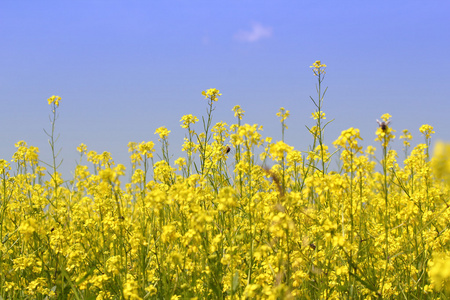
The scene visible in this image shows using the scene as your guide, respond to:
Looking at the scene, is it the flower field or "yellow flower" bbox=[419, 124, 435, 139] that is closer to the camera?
the flower field

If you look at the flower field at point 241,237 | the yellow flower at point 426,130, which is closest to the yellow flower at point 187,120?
the flower field at point 241,237

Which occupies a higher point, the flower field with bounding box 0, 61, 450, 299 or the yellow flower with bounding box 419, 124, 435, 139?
the yellow flower with bounding box 419, 124, 435, 139

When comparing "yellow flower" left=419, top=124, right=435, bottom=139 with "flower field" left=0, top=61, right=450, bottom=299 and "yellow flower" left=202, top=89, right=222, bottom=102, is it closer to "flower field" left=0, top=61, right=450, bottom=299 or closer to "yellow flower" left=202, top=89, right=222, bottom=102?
"flower field" left=0, top=61, right=450, bottom=299

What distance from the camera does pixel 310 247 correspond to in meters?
3.22

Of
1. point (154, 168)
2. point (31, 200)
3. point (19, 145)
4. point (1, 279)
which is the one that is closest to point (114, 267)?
point (1, 279)

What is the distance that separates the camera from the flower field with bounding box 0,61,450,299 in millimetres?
2465

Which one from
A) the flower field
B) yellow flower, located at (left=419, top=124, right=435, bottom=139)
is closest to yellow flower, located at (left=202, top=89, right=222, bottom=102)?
the flower field

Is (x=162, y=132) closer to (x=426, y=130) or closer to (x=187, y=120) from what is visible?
(x=187, y=120)

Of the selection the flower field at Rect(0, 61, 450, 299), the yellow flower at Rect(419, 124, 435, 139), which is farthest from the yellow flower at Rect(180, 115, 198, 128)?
the yellow flower at Rect(419, 124, 435, 139)

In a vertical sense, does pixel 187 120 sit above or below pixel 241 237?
above

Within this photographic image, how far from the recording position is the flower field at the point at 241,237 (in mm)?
2465

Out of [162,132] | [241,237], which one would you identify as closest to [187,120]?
[162,132]

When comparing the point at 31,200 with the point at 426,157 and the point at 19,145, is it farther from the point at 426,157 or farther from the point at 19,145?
the point at 426,157

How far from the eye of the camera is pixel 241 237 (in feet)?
8.54
